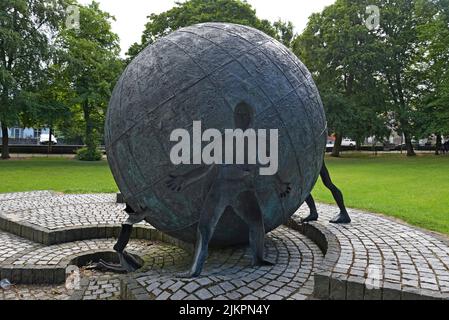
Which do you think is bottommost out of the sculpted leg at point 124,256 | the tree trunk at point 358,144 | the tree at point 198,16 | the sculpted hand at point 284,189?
the sculpted leg at point 124,256

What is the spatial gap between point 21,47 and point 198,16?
42.5ft

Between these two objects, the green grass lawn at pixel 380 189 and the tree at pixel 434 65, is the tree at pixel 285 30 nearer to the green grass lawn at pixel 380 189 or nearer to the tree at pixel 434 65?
the tree at pixel 434 65

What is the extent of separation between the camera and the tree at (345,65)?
30830 mm

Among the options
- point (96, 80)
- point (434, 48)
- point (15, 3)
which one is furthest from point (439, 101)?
point (15, 3)

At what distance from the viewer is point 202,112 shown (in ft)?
16.0

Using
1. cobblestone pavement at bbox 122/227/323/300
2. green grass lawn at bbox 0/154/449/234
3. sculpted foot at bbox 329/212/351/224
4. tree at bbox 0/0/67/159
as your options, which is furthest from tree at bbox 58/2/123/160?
cobblestone pavement at bbox 122/227/323/300

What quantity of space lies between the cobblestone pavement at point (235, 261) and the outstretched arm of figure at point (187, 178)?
3.69ft

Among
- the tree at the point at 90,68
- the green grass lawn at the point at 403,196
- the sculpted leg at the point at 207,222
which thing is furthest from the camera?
the tree at the point at 90,68

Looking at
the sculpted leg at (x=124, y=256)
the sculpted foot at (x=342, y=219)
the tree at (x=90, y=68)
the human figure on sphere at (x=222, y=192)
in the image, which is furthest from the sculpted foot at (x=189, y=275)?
the tree at (x=90, y=68)

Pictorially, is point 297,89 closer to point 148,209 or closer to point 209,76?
point 209,76

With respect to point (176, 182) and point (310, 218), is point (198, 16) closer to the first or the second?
point (310, 218)

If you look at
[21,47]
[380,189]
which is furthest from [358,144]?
[21,47]

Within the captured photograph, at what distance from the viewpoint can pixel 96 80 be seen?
29562 mm
